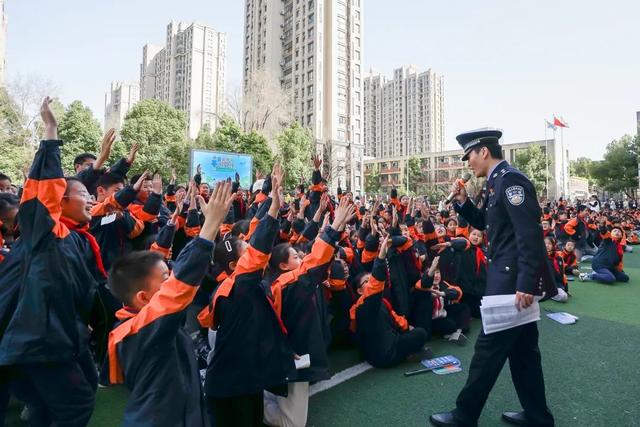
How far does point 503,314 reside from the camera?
8.66 ft

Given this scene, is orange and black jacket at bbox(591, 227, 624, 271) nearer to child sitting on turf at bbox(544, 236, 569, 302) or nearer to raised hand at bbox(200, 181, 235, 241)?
child sitting on turf at bbox(544, 236, 569, 302)

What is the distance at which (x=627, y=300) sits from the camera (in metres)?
7.19

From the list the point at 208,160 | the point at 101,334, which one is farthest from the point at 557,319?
the point at 208,160

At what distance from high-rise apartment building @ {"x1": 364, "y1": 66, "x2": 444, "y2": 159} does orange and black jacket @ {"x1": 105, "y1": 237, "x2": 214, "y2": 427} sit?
9202cm

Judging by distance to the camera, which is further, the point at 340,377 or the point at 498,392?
the point at 340,377

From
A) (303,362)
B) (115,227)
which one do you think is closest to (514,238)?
(303,362)

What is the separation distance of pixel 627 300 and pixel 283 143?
81.2 feet

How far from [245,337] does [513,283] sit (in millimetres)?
1781

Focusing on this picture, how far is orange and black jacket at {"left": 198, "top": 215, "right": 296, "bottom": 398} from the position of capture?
2457mm

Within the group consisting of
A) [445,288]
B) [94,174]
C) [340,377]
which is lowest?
[340,377]

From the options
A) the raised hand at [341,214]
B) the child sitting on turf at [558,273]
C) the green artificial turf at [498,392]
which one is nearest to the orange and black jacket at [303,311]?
the raised hand at [341,214]

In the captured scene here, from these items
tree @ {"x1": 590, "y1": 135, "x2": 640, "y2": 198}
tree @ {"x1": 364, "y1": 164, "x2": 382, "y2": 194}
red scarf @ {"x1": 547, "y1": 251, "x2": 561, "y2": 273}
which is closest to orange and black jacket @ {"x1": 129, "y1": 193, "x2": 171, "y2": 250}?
red scarf @ {"x1": 547, "y1": 251, "x2": 561, "y2": 273}

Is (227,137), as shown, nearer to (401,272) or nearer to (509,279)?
(401,272)

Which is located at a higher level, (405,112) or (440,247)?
(405,112)
